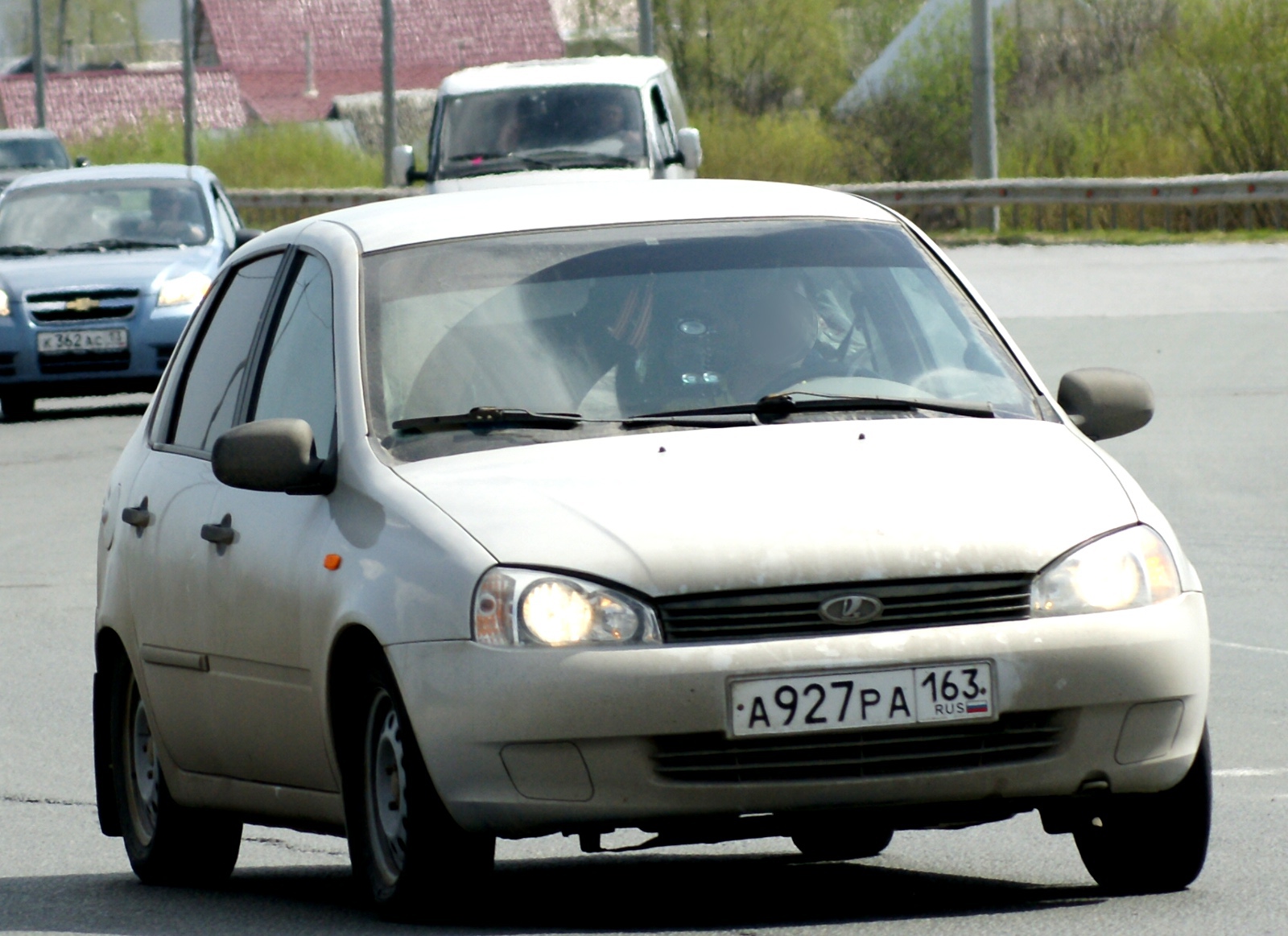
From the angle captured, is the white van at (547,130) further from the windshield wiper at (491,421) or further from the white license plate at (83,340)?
the windshield wiper at (491,421)

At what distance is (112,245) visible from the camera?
20.8m

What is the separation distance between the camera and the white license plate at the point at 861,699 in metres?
4.88

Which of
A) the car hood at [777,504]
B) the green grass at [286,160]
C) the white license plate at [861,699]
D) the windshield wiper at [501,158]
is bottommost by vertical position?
the green grass at [286,160]

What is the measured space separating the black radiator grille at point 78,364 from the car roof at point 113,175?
6.42ft

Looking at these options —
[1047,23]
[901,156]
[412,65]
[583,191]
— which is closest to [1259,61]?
[901,156]

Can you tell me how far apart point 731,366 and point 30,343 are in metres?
14.9

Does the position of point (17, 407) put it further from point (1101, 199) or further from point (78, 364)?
point (1101, 199)

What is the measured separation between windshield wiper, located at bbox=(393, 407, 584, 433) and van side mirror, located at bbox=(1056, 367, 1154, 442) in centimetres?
121

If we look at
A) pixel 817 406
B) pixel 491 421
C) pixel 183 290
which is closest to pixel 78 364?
pixel 183 290

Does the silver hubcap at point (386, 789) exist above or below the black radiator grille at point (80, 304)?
above

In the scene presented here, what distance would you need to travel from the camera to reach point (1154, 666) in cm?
509

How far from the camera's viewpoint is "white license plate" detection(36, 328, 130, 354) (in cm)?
1978

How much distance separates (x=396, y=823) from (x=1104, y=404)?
1.91 metres

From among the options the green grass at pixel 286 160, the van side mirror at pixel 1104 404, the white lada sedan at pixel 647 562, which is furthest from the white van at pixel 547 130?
the green grass at pixel 286 160
